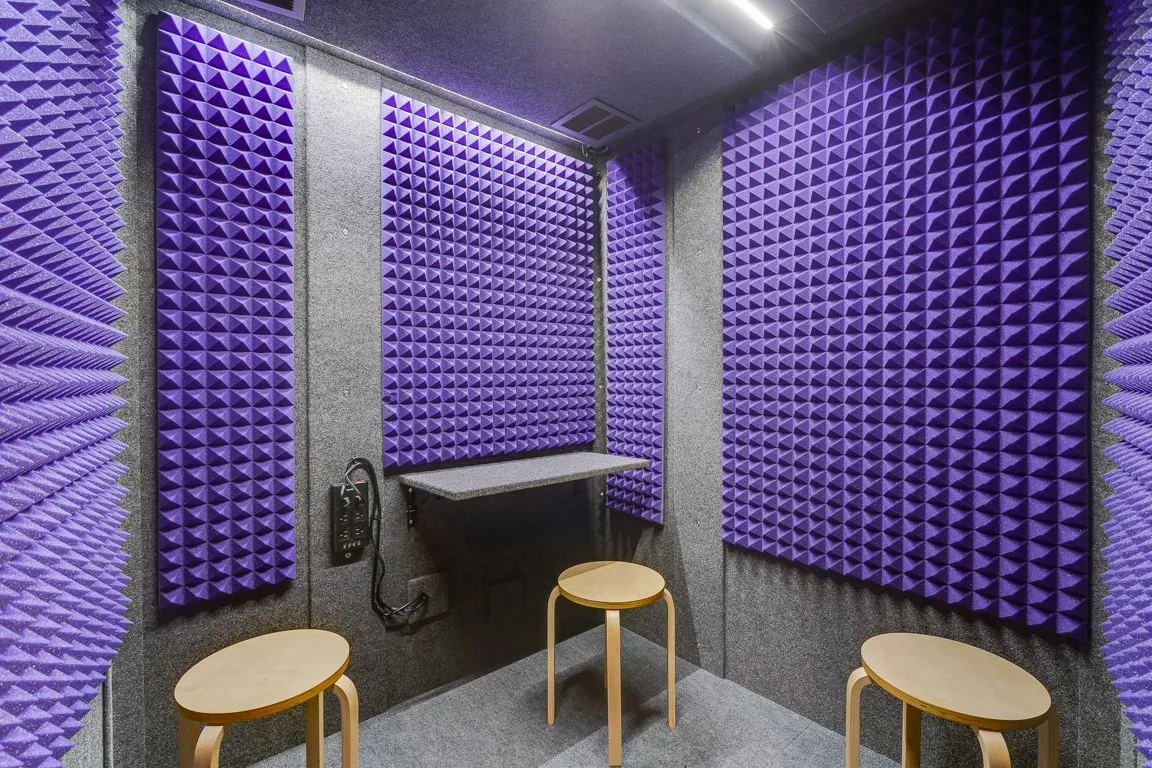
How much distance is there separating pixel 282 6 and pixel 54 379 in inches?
58.0

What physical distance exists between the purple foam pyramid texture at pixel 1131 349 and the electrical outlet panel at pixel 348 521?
2.19 m

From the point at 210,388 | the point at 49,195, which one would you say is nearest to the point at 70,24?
the point at 49,195

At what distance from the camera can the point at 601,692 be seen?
220 centimetres

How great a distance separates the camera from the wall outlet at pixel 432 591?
84.7 inches

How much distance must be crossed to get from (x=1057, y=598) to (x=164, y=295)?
9.57 feet

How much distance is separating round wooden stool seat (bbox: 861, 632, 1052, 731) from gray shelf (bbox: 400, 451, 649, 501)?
1090mm

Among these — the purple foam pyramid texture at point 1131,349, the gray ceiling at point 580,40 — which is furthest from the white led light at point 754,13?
the purple foam pyramid texture at point 1131,349

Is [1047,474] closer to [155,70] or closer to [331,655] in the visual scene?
[331,655]

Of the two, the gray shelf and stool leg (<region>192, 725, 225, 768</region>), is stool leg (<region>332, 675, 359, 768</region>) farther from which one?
the gray shelf

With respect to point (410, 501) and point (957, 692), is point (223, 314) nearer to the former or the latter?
point (410, 501)

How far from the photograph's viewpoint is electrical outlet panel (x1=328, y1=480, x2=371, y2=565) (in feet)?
6.42

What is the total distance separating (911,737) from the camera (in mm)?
1414

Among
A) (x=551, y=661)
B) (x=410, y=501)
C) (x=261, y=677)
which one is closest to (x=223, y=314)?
(x=410, y=501)

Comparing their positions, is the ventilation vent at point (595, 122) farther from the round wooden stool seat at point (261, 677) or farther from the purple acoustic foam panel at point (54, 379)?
the round wooden stool seat at point (261, 677)
